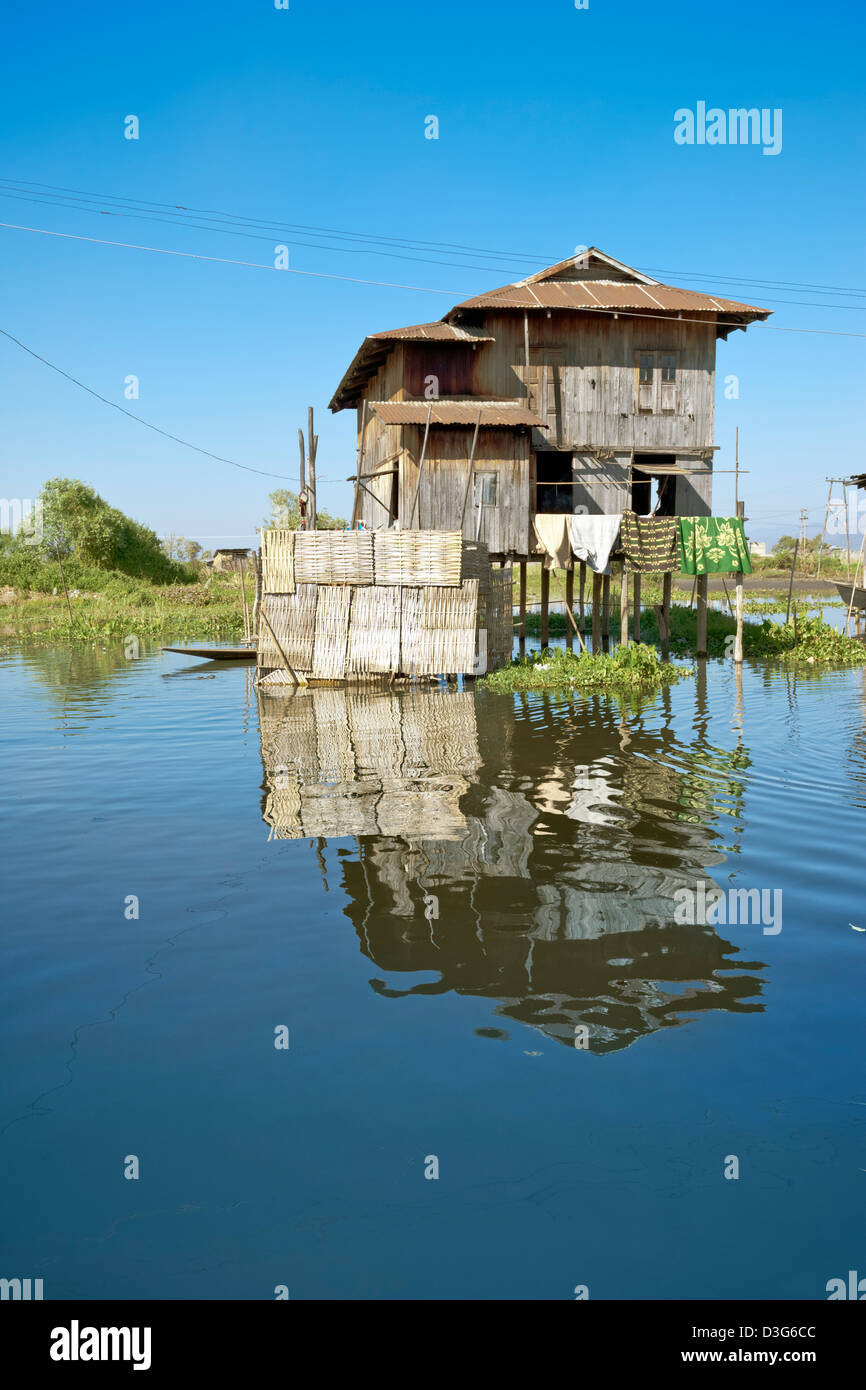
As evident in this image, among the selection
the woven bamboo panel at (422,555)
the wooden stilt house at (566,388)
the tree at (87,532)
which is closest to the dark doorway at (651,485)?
the wooden stilt house at (566,388)

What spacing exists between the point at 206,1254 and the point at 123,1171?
2.34ft

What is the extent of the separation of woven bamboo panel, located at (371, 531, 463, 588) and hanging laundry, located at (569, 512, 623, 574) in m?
4.60

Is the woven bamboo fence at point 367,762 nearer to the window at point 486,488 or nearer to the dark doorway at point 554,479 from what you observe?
the window at point 486,488

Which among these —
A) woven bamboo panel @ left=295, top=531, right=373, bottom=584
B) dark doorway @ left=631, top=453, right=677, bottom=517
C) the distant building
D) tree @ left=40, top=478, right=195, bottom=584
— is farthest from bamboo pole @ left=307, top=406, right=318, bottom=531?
the distant building

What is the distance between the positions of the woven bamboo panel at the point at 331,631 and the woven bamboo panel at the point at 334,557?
9.7 inches

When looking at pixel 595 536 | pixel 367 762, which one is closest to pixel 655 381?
pixel 595 536

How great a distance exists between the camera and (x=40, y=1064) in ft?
17.8

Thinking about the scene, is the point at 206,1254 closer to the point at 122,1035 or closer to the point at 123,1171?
the point at 123,1171

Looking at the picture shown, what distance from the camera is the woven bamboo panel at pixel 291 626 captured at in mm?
20594

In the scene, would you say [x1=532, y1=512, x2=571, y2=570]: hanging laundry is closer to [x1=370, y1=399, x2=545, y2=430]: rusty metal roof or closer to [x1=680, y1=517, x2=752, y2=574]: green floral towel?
[x1=370, y1=399, x2=545, y2=430]: rusty metal roof

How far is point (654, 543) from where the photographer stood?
79.1ft

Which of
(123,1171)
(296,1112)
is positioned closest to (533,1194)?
(296,1112)

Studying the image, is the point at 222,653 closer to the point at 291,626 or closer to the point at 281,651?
the point at 281,651
